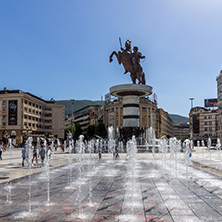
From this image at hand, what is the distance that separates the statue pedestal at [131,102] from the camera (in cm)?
4394

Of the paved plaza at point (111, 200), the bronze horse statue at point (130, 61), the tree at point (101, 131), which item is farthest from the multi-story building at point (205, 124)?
the paved plaza at point (111, 200)

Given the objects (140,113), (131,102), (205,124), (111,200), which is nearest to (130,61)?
(131,102)

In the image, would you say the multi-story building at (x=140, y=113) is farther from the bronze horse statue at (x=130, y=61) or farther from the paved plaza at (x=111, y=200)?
the paved plaza at (x=111, y=200)

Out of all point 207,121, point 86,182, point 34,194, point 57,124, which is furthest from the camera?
point 207,121

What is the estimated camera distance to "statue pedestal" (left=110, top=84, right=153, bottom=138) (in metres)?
43.9

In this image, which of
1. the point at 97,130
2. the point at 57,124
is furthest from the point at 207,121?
the point at 57,124

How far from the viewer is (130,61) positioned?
150ft

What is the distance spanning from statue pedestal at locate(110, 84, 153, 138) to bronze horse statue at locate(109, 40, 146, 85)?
2504 millimetres

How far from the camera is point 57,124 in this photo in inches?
4272

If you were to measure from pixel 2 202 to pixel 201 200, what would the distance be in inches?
249

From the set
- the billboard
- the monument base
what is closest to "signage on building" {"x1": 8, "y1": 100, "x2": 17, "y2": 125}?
the monument base

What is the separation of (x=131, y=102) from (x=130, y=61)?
20.7 ft

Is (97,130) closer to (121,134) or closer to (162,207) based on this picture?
(121,134)

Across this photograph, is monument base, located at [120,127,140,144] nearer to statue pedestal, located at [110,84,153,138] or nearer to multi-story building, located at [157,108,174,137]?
statue pedestal, located at [110,84,153,138]
